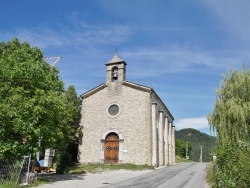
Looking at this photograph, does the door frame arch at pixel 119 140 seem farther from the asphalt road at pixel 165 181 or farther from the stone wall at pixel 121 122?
the asphalt road at pixel 165 181

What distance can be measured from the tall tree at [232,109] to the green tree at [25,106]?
9.59m

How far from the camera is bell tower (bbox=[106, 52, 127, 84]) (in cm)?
2741

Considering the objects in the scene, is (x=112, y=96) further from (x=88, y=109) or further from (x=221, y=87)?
(x=221, y=87)

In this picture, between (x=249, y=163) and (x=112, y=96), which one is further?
(x=112, y=96)

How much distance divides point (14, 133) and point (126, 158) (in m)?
14.4

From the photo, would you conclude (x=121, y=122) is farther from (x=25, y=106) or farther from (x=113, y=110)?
(x=25, y=106)

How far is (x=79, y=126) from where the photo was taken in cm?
2825

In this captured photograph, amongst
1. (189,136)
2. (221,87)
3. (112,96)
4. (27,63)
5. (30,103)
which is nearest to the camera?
(30,103)

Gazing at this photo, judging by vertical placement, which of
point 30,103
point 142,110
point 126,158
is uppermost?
point 142,110

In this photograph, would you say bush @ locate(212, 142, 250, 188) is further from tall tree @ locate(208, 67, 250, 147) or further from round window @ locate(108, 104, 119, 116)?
round window @ locate(108, 104, 119, 116)

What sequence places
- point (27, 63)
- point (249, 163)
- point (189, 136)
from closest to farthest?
point (249, 163), point (27, 63), point (189, 136)

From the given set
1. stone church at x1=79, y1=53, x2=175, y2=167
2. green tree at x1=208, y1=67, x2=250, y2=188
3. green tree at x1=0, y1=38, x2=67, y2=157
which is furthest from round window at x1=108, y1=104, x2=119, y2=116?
green tree at x1=0, y1=38, x2=67, y2=157

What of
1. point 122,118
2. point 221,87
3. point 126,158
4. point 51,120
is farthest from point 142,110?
point 51,120

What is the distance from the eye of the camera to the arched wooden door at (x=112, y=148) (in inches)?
1022
